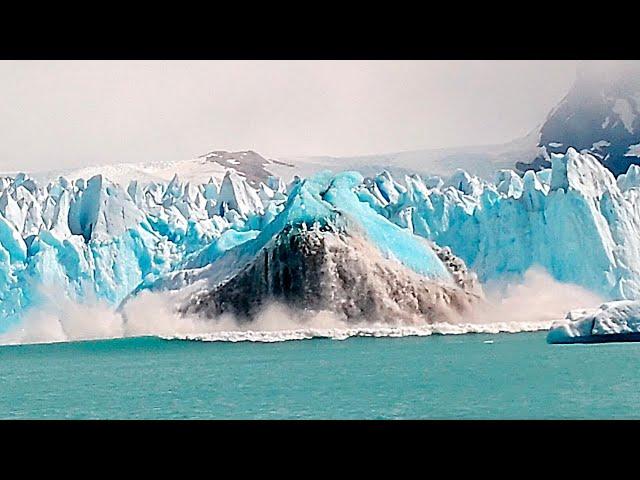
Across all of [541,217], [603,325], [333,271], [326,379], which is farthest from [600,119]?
[326,379]

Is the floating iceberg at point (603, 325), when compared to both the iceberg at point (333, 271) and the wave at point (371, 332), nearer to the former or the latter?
the wave at point (371, 332)

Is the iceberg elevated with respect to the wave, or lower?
elevated

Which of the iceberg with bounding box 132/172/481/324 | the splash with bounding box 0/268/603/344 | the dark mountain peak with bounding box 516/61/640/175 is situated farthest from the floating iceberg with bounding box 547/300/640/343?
the dark mountain peak with bounding box 516/61/640/175

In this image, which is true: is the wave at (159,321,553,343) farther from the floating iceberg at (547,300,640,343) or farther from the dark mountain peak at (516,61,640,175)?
the dark mountain peak at (516,61,640,175)

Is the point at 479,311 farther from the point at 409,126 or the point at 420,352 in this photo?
the point at 409,126

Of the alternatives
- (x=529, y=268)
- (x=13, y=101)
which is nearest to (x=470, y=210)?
(x=529, y=268)

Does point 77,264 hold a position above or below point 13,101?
below
